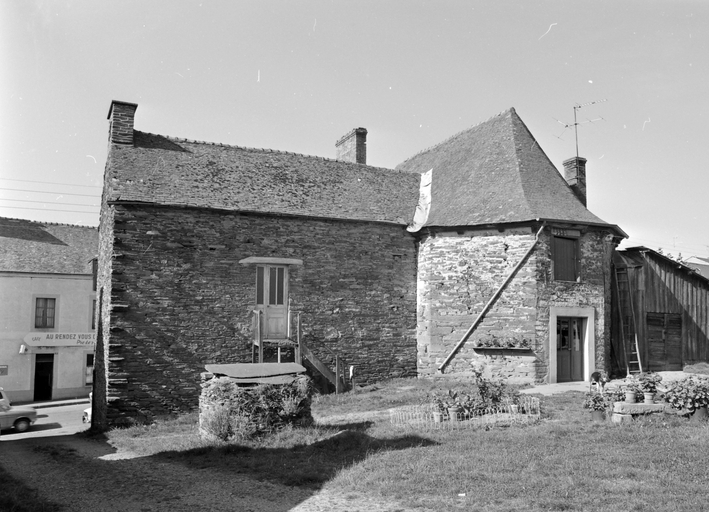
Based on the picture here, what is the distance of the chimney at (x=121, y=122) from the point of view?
60.2ft

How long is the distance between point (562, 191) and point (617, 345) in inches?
205

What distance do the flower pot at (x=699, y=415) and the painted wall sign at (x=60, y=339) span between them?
985 inches

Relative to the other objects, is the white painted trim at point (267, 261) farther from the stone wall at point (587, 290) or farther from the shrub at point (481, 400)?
the stone wall at point (587, 290)

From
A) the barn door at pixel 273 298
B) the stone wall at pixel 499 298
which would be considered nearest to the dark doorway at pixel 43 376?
the barn door at pixel 273 298

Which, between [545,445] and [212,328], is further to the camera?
[212,328]

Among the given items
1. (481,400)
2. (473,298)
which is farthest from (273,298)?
(481,400)

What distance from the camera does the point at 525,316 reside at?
17.4 metres

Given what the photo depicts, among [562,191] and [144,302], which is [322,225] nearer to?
[144,302]

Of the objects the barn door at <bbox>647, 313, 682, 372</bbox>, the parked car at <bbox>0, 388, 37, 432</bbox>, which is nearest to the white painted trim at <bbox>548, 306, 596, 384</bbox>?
the barn door at <bbox>647, 313, 682, 372</bbox>

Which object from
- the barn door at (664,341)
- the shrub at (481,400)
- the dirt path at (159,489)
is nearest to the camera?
the dirt path at (159,489)

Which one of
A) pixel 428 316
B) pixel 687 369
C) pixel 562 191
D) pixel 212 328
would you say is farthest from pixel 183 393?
pixel 687 369

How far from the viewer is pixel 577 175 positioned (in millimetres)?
22250

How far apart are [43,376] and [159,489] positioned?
2351cm

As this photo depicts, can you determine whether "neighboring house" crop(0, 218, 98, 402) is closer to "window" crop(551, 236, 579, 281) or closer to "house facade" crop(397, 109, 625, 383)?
"house facade" crop(397, 109, 625, 383)
